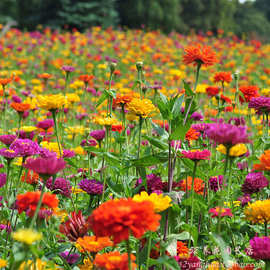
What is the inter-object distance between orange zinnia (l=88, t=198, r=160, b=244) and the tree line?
11409mm

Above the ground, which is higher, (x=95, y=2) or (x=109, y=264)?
(x=95, y=2)

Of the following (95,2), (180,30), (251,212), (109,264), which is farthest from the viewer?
(180,30)

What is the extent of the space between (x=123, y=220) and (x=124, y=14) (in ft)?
47.5

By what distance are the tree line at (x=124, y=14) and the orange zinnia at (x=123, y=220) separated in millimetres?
11409

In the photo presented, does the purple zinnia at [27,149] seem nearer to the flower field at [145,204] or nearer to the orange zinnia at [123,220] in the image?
the flower field at [145,204]

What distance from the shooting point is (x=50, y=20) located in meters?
13.1

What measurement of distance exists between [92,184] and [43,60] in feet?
22.1

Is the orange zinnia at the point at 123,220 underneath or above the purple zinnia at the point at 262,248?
above

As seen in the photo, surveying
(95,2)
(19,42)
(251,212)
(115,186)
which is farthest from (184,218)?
(95,2)

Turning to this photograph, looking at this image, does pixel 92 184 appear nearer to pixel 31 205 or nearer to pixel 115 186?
pixel 115 186

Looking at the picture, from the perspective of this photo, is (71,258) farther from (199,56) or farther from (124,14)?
(124,14)

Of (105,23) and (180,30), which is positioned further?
(180,30)

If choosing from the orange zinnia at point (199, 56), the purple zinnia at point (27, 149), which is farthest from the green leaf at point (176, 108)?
the purple zinnia at point (27, 149)

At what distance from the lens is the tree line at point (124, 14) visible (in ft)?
42.1
